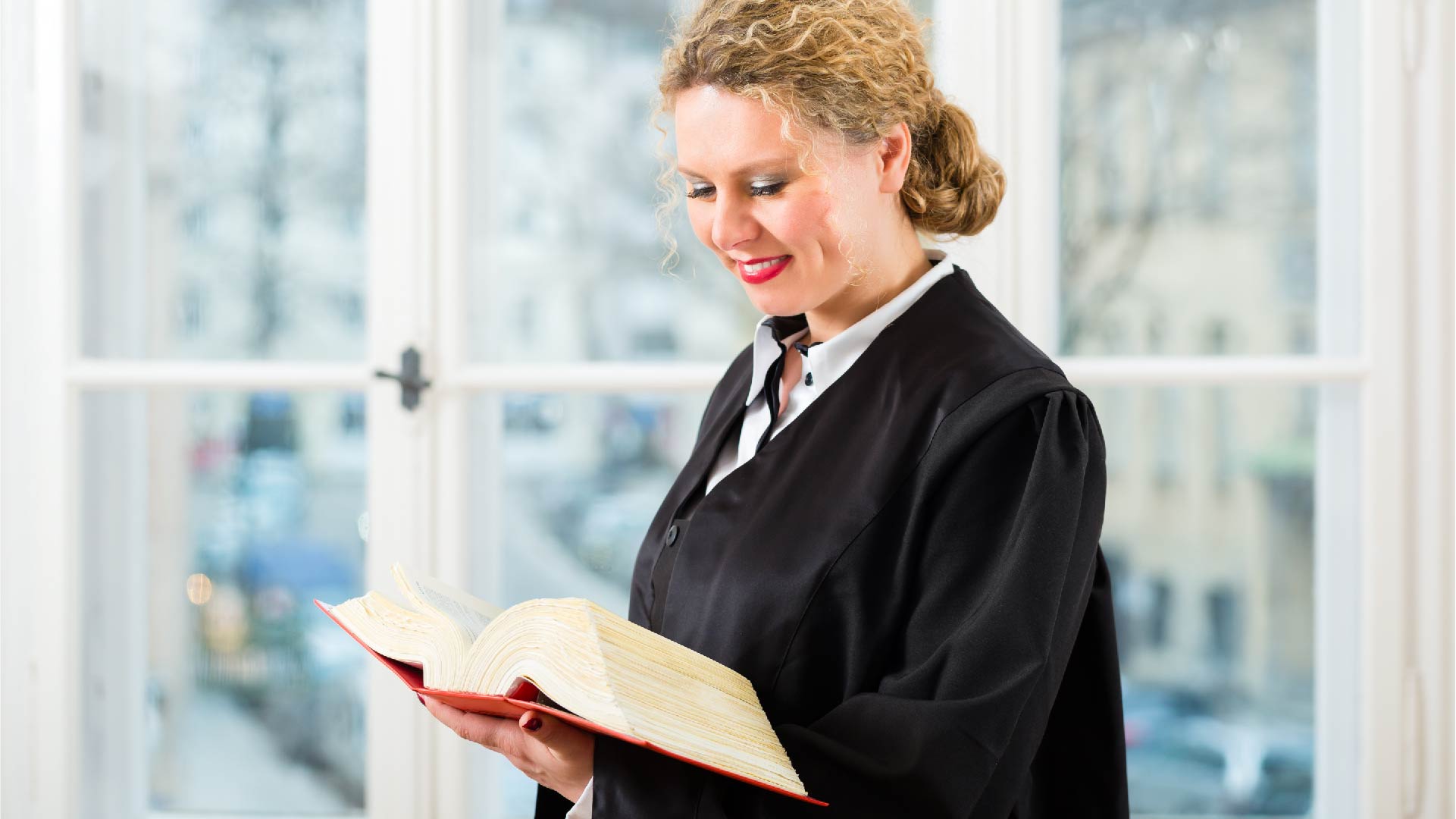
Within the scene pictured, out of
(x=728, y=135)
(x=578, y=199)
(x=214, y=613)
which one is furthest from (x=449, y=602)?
(x=214, y=613)

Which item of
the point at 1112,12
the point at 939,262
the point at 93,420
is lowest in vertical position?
the point at 93,420

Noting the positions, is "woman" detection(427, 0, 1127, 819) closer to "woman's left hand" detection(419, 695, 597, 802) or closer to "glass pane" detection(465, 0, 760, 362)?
"woman's left hand" detection(419, 695, 597, 802)

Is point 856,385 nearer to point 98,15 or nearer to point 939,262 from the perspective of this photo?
point 939,262

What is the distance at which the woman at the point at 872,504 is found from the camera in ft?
2.98

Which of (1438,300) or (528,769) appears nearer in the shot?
(528,769)

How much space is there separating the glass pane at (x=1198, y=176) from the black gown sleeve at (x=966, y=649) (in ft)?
2.96

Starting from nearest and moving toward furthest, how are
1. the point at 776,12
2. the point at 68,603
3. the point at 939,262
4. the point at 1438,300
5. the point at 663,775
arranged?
the point at 663,775
the point at 776,12
the point at 939,262
the point at 1438,300
the point at 68,603

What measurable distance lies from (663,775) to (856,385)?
1.35ft

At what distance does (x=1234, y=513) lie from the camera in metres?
1.81

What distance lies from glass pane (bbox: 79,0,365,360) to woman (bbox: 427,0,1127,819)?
1.00m

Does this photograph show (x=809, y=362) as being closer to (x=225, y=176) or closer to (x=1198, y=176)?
(x=1198, y=176)

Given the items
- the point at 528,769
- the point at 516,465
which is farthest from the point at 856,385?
the point at 516,465

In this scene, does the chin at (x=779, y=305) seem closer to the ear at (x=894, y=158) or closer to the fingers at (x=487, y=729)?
the ear at (x=894, y=158)

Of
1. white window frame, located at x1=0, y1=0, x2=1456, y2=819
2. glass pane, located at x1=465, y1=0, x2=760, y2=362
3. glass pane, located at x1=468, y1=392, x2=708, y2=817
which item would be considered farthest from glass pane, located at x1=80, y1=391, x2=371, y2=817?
glass pane, located at x1=465, y1=0, x2=760, y2=362
